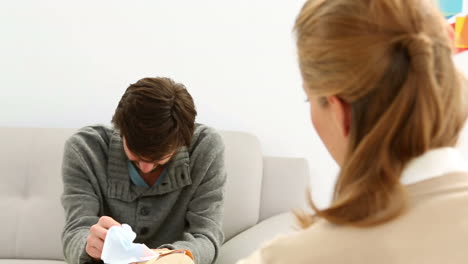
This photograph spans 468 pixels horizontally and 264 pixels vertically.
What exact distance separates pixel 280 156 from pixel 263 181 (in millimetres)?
246

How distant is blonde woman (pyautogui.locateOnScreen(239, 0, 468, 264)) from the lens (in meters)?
0.84

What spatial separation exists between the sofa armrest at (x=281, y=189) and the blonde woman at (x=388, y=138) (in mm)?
1551

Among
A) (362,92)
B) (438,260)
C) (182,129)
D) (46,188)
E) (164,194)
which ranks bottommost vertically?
(46,188)

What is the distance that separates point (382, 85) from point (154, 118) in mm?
870

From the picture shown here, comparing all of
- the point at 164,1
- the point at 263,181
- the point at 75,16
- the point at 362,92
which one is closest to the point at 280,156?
the point at 263,181

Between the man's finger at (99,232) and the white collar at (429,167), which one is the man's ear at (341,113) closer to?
the white collar at (429,167)

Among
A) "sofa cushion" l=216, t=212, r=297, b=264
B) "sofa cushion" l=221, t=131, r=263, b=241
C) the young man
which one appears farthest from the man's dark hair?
"sofa cushion" l=221, t=131, r=263, b=241

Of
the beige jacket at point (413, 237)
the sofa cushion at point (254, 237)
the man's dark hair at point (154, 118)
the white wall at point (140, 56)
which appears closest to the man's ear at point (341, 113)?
the beige jacket at point (413, 237)

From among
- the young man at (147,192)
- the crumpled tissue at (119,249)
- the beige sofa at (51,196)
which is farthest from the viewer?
the beige sofa at (51,196)

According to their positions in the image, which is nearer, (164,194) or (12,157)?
(164,194)

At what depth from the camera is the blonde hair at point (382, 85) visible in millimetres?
863

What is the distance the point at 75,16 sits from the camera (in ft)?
8.27

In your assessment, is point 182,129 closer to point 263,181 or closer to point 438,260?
point 263,181

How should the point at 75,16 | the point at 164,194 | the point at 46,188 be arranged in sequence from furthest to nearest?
1. the point at 75,16
2. the point at 46,188
3. the point at 164,194
